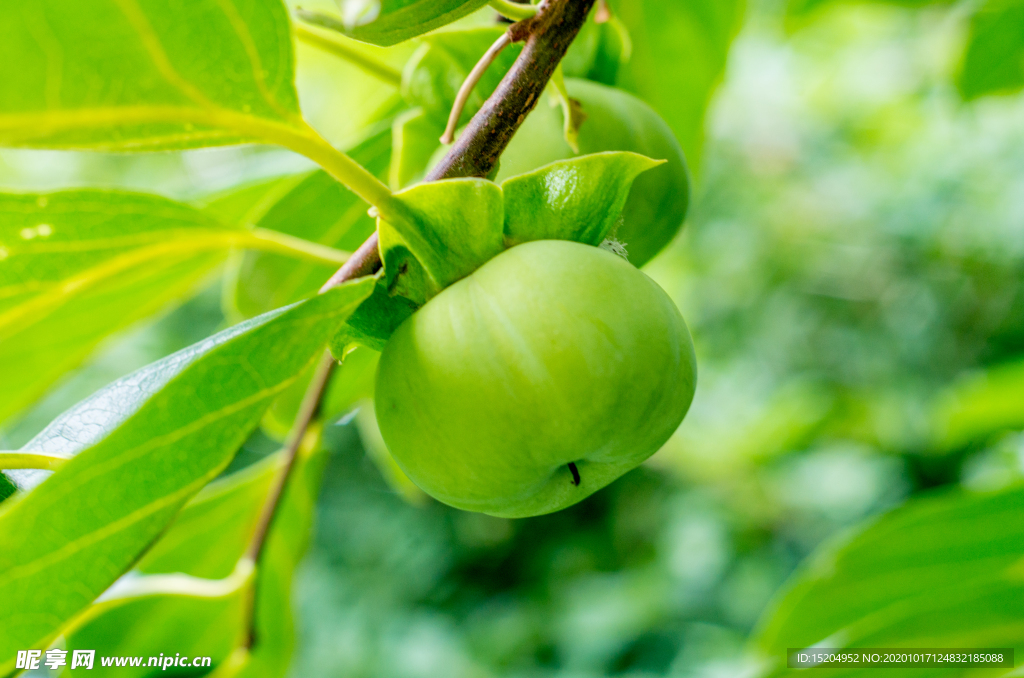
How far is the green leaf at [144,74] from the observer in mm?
340

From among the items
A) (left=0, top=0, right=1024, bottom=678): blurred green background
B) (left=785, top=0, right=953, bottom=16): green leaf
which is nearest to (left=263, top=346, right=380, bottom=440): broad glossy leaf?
(left=785, top=0, right=953, bottom=16): green leaf

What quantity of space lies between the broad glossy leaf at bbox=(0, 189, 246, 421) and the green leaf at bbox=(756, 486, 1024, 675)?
617 millimetres

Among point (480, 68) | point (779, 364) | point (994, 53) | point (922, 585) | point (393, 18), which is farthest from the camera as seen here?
point (779, 364)

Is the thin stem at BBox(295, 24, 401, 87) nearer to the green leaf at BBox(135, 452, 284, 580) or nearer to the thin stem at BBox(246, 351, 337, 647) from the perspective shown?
the thin stem at BBox(246, 351, 337, 647)

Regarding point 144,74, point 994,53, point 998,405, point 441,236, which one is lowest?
point 998,405

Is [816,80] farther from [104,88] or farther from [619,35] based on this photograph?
[104,88]

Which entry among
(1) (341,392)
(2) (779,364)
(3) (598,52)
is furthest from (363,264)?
(2) (779,364)

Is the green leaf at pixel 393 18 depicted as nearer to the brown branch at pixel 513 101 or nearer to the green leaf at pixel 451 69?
the brown branch at pixel 513 101

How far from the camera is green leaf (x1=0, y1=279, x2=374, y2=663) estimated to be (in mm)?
361

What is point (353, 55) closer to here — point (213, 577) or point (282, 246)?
point (282, 246)

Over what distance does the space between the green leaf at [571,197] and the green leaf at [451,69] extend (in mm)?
146

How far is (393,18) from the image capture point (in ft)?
1.12

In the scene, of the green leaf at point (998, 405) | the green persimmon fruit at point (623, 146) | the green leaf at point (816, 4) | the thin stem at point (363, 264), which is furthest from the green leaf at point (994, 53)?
the thin stem at point (363, 264)

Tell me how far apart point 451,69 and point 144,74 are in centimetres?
22
